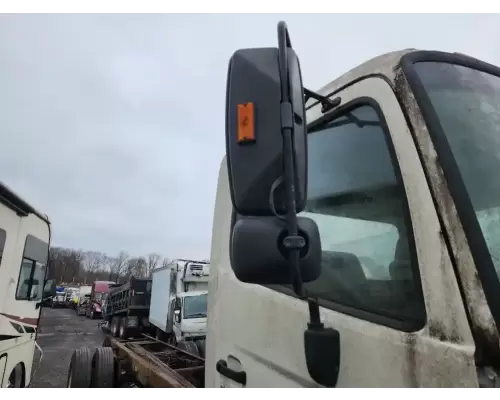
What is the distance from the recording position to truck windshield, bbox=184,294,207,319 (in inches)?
518

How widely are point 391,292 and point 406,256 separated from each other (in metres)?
0.12

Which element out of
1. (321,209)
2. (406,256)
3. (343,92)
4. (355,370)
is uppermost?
(343,92)

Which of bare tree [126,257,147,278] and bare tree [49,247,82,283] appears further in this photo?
bare tree [126,257,147,278]

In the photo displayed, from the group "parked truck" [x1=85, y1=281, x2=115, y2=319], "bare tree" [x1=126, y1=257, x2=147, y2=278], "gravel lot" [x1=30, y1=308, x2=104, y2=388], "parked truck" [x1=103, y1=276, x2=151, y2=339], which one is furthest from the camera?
"bare tree" [x1=126, y1=257, x2=147, y2=278]

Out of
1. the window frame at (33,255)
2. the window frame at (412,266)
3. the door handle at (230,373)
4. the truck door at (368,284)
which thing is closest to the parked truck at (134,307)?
the window frame at (33,255)

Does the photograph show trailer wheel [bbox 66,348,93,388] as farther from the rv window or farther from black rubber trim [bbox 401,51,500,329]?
black rubber trim [bbox 401,51,500,329]

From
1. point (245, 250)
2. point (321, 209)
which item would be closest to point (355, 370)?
point (245, 250)

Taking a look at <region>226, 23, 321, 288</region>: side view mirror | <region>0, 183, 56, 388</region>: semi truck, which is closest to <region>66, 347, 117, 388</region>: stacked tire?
<region>0, 183, 56, 388</region>: semi truck

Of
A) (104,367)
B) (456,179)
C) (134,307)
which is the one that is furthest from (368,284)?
(134,307)

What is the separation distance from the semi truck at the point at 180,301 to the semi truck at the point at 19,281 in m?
6.58

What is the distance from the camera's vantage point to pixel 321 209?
5.33 ft

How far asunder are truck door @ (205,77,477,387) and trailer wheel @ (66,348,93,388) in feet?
7.54

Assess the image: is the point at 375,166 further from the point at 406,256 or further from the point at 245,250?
the point at 245,250

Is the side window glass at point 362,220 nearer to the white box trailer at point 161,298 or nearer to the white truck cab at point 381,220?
the white truck cab at point 381,220
